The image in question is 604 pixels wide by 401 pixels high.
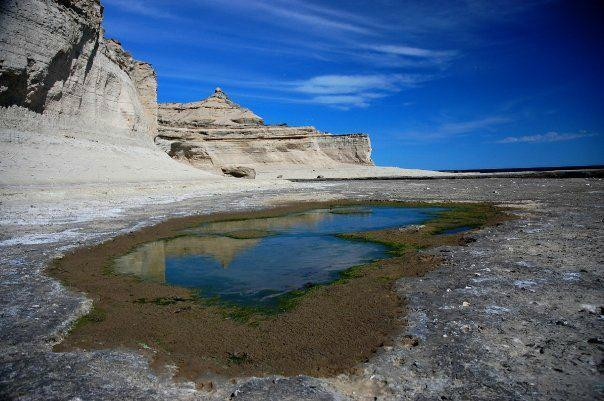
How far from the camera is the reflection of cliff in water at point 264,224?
41.4ft

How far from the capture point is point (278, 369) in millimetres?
3619

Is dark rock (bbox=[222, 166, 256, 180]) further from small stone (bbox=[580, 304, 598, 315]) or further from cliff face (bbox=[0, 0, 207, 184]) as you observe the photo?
small stone (bbox=[580, 304, 598, 315])

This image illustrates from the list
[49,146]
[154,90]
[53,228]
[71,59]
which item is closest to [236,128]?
[154,90]

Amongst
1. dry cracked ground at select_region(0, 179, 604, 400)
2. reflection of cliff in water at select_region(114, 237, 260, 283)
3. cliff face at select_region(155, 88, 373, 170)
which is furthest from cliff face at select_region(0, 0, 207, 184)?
cliff face at select_region(155, 88, 373, 170)

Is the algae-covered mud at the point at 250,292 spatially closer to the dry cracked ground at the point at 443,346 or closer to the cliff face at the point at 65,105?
the dry cracked ground at the point at 443,346

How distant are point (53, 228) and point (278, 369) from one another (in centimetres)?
994

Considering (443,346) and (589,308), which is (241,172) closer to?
(589,308)

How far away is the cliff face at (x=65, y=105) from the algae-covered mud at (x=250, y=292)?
16.0 meters

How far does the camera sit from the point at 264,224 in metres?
13.9

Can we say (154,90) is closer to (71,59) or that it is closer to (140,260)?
(71,59)

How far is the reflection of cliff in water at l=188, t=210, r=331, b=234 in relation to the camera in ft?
41.4

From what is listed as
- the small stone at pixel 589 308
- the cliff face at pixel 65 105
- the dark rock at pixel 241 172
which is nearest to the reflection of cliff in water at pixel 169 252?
the small stone at pixel 589 308

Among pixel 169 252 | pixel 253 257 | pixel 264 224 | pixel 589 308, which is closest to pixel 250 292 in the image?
pixel 253 257

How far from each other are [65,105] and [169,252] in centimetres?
2702
